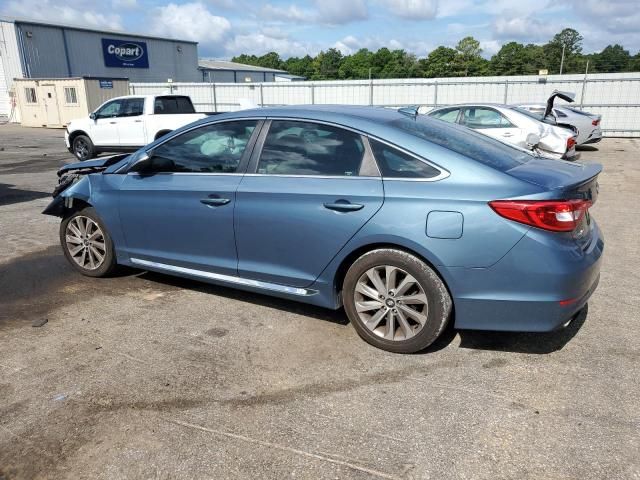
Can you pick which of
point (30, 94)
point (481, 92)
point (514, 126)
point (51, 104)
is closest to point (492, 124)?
point (514, 126)

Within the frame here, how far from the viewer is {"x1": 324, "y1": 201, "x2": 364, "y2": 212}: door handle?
3.39m

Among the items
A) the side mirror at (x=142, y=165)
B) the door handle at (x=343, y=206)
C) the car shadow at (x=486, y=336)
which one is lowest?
the car shadow at (x=486, y=336)

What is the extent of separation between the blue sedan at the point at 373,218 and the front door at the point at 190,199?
1cm

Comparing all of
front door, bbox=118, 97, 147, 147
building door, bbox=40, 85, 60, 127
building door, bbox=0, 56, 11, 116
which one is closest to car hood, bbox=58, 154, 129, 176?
front door, bbox=118, 97, 147, 147

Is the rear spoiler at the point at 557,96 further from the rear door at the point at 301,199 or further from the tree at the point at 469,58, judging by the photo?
the tree at the point at 469,58

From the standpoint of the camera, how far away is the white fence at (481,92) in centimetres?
1920

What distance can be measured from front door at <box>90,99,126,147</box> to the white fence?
9.30 m

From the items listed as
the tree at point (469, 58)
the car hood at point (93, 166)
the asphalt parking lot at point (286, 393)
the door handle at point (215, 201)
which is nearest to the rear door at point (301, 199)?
the door handle at point (215, 201)

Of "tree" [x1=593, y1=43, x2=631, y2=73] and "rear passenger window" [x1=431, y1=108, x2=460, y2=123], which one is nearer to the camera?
"rear passenger window" [x1=431, y1=108, x2=460, y2=123]

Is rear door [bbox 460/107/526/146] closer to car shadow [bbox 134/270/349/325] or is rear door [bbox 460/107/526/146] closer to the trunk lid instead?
the trunk lid

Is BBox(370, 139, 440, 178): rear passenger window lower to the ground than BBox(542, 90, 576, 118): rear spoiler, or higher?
lower

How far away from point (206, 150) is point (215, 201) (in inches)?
19.2

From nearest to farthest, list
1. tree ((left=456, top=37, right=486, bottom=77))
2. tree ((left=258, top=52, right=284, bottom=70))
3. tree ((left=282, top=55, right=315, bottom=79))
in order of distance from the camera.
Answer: tree ((left=456, top=37, right=486, bottom=77)) → tree ((left=282, top=55, right=315, bottom=79)) → tree ((left=258, top=52, right=284, bottom=70))

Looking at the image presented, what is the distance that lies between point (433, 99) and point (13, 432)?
20486 millimetres
